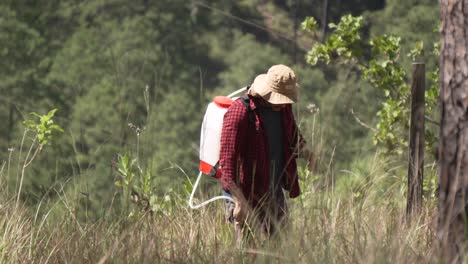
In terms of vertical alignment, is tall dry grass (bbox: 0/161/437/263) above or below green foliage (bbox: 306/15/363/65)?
below

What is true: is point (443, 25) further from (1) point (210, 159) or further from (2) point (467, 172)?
(1) point (210, 159)

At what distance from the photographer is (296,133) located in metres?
5.16

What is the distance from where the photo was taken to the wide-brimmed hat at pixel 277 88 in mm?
4930

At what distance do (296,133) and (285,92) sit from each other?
0.28 meters

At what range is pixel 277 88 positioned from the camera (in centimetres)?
493

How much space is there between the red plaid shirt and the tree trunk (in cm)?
90

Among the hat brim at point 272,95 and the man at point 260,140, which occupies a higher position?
the hat brim at point 272,95

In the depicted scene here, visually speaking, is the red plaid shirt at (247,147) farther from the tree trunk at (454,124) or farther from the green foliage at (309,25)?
the green foliage at (309,25)

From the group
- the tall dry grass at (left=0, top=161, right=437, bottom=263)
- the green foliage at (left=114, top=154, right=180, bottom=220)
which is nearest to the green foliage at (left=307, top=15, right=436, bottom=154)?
the green foliage at (left=114, top=154, right=180, bottom=220)

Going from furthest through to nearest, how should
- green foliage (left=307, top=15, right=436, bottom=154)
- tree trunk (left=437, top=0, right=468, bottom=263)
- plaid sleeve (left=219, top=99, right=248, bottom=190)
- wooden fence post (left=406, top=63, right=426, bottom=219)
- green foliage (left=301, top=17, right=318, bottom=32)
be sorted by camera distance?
green foliage (left=301, top=17, right=318, bottom=32) → green foliage (left=307, top=15, right=436, bottom=154) → wooden fence post (left=406, top=63, right=426, bottom=219) → plaid sleeve (left=219, top=99, right=248, bottom=190) → tree trunk (left=437, top=0, right=468, bottom=263)

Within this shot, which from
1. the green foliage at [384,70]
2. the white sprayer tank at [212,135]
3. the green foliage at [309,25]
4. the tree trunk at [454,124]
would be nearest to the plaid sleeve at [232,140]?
the white sprayer tank at [212,135]

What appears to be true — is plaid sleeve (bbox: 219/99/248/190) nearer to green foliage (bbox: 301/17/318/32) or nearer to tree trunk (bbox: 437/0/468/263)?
tree trunk (bbox: 437/0/468/263)

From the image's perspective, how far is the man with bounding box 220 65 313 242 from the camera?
4.92 m

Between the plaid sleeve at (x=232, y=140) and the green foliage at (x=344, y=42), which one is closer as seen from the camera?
the plaid sleeve at (x=232, y=140)
